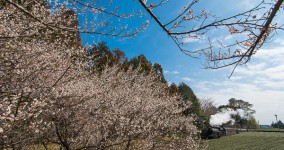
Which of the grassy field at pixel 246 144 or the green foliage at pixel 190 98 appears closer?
the grassy field at pixel 246 144

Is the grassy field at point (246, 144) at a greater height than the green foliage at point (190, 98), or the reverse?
the green foliage at point (190, 98)

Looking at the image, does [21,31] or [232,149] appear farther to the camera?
[232,149]

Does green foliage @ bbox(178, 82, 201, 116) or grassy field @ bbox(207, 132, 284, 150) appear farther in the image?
green foliage @ bbox(178, 82, 201, 116)

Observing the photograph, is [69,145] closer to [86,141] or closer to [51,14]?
[86,141]

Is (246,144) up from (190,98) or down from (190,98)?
down

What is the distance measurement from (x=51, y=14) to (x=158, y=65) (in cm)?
2328

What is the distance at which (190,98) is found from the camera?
31703mm

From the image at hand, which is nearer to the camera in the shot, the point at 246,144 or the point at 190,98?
the point at 246,144

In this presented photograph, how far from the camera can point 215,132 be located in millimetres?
37969

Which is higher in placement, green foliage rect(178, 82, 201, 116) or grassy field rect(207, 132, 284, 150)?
green foliage rect(178, 82, 201, 116)

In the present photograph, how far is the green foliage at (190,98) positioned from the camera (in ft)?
102

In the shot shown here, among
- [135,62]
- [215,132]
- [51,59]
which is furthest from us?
[215,132]

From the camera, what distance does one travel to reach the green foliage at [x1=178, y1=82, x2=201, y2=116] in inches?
Result: 1225

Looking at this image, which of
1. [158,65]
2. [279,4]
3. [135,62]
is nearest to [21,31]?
[279,4]
